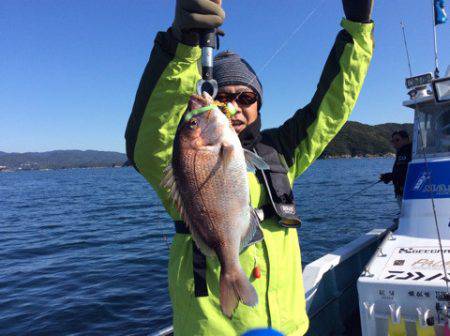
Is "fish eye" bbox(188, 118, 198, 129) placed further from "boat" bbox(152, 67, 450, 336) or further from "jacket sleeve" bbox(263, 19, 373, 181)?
"boat" bbox(152, 67, 450, 336)

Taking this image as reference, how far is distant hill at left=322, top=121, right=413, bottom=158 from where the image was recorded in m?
119

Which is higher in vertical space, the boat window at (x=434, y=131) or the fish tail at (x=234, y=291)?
the boat window at (x=434, y=131)

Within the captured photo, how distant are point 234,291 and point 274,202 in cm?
67

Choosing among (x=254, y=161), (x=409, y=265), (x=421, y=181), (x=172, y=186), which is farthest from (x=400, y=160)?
Result: (x=172, y=186)

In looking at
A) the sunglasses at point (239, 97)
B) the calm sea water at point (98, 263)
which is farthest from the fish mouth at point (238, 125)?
the calm sea water at point (98, 263)

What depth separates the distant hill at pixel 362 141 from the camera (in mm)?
118800

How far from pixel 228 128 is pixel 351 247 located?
4602mm

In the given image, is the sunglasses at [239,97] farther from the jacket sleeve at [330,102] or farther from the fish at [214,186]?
the fish at [214,186]

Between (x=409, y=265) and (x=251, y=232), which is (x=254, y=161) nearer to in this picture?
(x=251, y=232)

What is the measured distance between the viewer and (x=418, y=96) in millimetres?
6148

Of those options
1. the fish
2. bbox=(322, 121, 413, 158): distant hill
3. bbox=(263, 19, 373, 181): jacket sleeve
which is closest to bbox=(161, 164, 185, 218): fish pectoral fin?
the fish

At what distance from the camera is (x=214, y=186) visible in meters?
1.78

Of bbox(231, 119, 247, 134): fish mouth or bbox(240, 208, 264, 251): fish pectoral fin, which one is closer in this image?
bbox(240, 208, 264, 251): fish pectoral fin

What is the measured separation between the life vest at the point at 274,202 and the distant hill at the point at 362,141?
11897 centimetres
